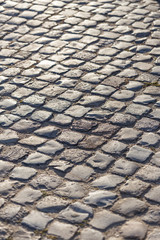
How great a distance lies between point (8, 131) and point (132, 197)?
153 centimetres

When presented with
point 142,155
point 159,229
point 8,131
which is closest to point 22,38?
point 8,131

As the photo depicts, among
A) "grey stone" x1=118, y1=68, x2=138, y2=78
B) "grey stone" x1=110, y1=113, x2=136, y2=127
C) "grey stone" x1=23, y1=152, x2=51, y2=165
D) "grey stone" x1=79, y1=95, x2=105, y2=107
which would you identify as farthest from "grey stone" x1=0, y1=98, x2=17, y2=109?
"grey stone" x1=118, y1=68, x2=138, y2=78

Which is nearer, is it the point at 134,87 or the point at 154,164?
the point at 154,164

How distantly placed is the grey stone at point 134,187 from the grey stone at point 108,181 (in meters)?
0.07

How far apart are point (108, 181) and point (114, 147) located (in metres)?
0.54

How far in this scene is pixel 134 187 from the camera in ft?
13.0

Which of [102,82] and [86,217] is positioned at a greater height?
[102,82]

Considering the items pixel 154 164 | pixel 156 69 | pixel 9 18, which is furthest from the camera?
pixel 9 18

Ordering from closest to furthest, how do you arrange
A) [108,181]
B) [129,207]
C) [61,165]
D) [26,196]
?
[129,207], [26,196], [108,181], [61,165]

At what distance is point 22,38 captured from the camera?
681 centimetres

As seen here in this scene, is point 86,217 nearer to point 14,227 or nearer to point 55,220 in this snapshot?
point 55,220

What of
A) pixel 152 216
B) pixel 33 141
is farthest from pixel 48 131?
pixel 152 216

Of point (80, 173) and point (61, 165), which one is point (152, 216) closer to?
point (80, 173)

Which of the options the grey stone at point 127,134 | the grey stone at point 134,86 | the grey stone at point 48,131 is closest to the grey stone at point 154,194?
the grey stone at point 127,134
